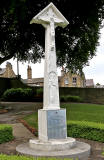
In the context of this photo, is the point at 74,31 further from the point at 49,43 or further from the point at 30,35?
the point at 49,43

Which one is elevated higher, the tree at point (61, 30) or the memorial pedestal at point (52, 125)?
the tree at point (61, 30)

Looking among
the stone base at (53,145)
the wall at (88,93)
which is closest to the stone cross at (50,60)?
the stone base at (53,145)

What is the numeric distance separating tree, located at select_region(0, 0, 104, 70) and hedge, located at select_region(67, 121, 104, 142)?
249 inches

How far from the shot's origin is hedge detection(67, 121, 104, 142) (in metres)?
8.78

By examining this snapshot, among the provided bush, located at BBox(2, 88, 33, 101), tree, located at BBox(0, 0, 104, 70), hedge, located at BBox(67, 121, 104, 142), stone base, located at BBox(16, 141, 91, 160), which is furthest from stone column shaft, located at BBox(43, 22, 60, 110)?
bush, located at BBox(2, 88, 33, 101)

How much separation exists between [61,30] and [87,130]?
Result: 8.71 m

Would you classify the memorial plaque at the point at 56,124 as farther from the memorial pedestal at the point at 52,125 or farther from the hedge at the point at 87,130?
the hedge at the point at 87,130

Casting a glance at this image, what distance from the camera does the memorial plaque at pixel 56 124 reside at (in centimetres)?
747

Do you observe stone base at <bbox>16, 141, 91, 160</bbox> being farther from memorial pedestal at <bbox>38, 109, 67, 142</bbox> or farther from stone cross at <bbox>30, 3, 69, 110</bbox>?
stone cross at <bbox>30, 3, 69, 110</bbox>

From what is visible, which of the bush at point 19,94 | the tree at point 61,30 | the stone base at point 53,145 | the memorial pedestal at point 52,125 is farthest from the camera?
the bush at point 19,94

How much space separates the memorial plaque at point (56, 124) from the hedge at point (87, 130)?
1.69 metres

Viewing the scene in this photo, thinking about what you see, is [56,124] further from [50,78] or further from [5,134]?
[5,134]

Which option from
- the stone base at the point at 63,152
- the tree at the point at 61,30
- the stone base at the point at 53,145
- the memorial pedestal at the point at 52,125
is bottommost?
the stone base at the point at 63,152

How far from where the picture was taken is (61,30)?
53.1 feet
